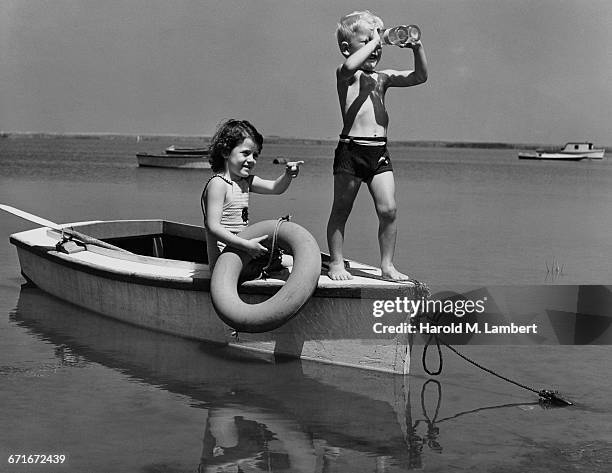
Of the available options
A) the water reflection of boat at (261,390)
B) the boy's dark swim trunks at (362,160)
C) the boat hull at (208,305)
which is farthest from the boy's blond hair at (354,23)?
the water reflection of boat at (261,390)

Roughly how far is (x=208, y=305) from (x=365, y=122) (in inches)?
82.8

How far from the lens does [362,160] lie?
7457 millimetres

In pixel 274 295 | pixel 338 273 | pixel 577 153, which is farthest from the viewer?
pixel 577 153

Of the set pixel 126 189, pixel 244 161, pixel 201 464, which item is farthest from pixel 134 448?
pixel 126 189

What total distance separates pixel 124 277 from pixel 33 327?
151cm

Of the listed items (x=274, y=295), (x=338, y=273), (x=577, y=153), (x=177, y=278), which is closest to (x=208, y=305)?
(x=177, y=278)

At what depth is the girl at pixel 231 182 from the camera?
25.0ft

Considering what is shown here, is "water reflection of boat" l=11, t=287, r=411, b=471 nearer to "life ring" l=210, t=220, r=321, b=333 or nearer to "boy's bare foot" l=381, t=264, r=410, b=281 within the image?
"life ring" l=210, t=220, r=321, b=333

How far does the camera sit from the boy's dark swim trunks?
7.45 metres

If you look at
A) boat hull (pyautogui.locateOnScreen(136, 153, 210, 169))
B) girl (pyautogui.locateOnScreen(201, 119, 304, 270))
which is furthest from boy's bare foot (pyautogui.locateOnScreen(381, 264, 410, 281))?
boat hull (pyautogui.locateOnScreen(136, 153, 210, 169))

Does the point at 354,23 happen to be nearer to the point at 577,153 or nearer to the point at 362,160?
the point at 362,160

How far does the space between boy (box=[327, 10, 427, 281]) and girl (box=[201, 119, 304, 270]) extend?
1.76 ft

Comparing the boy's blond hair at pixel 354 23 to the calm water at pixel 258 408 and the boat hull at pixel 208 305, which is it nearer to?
the boat hull at pixel 208 305

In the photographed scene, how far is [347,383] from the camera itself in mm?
7230
